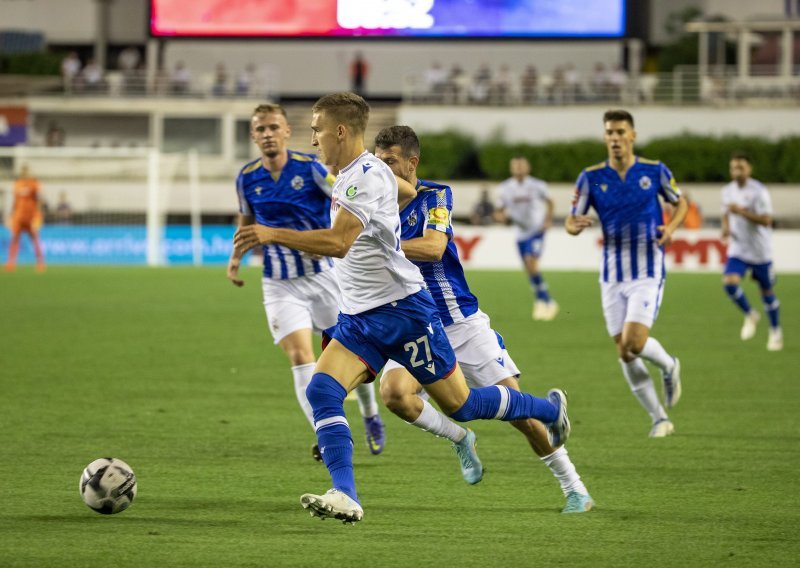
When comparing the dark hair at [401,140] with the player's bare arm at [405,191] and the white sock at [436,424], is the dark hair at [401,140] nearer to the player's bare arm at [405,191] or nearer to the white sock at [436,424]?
the player's bare arm at [405,191]

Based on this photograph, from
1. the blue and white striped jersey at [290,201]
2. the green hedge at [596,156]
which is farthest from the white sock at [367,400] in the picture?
the green hedge at [596,156]

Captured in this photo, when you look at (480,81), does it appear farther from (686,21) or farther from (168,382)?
(168,382)

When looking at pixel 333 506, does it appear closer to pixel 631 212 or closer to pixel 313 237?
pixel 313 237

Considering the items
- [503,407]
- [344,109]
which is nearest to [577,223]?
[503,407]

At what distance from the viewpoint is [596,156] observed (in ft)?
140

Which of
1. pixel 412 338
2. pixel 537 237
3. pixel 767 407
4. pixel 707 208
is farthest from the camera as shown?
pixel 707 208

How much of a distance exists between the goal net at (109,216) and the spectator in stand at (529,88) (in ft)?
42.5

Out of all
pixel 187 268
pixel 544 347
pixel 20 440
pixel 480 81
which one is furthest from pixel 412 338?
pixel 480 81

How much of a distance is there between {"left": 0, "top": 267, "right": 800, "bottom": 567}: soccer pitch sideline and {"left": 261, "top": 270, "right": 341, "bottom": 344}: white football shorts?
85 cm

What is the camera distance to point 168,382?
42.4 feet

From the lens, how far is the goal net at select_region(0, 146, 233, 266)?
114 feet

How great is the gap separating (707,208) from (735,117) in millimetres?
3461

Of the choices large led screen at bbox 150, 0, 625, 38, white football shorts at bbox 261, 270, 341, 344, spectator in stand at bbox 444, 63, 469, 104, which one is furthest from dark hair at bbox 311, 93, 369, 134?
spectator in stand at bbox 444, 63, 469, 104

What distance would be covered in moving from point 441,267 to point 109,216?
30209 millimetres
